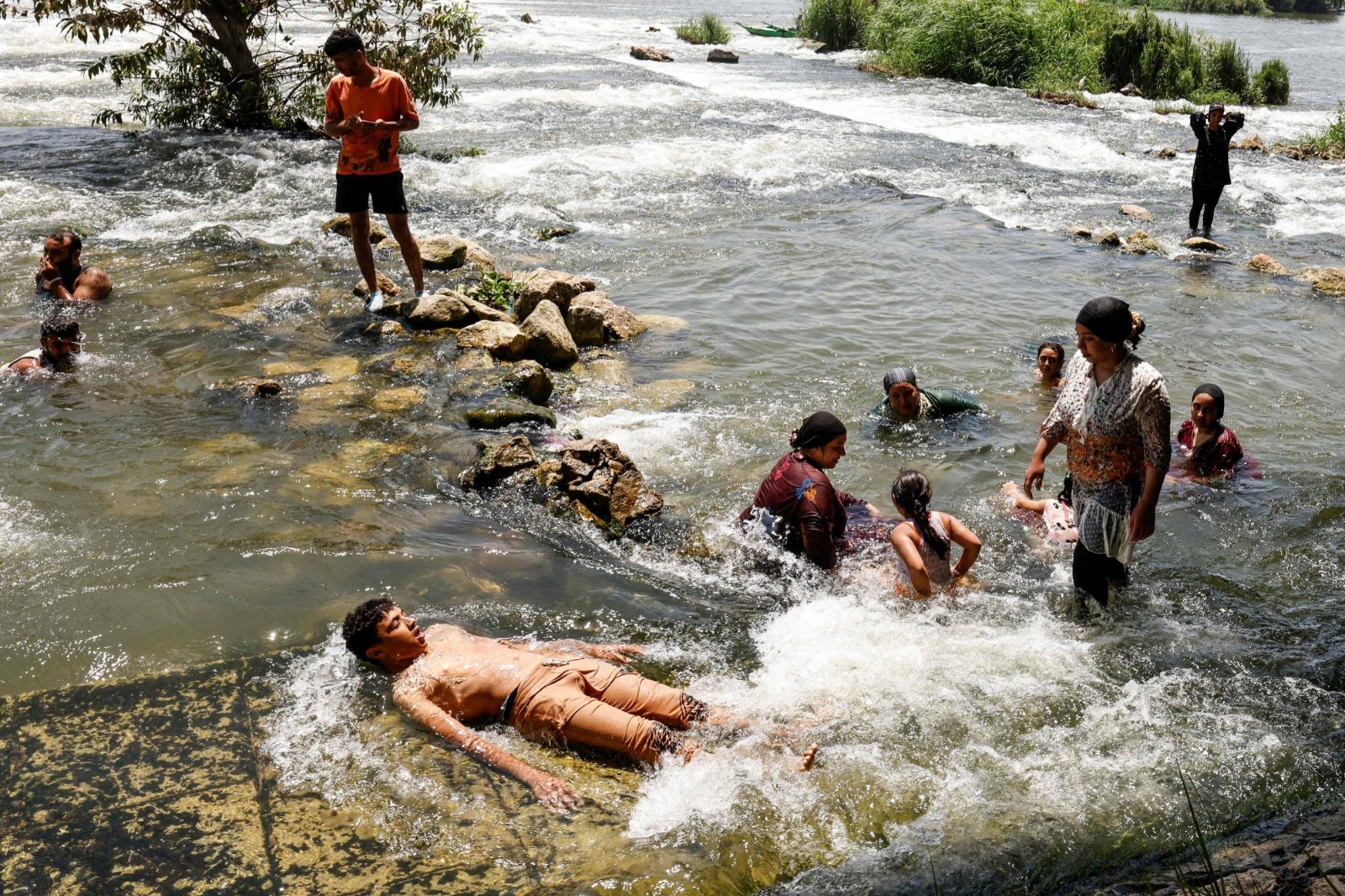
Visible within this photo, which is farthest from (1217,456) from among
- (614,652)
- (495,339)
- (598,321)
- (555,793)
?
(495,339)

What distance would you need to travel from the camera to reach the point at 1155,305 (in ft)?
36.4

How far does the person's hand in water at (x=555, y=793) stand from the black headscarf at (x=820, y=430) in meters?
2.39

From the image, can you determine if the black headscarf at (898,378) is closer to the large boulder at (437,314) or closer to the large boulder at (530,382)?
the large boulder at (530,382)

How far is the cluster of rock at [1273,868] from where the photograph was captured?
3137mm

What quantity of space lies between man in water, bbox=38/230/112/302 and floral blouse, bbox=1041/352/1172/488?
28.3ft

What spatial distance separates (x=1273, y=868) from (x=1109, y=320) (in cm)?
215

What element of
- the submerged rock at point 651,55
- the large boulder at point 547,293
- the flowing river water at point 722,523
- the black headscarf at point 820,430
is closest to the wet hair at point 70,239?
the flowing river water at point 722,523

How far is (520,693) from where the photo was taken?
440cm

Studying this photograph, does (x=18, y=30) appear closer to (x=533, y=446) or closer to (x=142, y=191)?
(x=142, y=191)

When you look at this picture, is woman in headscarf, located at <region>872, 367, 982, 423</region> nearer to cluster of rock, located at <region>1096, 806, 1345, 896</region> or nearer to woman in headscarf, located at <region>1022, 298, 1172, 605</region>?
woman in headscarf, located at <region>1022, 298, 1172, 605</region>

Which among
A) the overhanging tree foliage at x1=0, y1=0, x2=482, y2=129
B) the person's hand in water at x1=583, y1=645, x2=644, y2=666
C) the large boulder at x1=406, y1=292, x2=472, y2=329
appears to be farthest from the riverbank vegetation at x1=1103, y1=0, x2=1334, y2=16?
the person's hand in water at x1=583, y1=645, x2=644, y2=666

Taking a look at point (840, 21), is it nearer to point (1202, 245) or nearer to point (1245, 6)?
point (1202, 245)

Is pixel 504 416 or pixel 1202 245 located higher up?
pixel 1202 245

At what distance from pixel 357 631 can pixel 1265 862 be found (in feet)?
11.5
